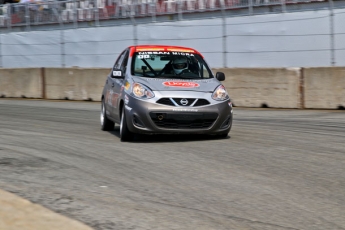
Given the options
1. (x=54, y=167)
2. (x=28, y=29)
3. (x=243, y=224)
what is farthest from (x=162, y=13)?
(x=243, y=224)

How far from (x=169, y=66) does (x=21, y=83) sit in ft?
44.3

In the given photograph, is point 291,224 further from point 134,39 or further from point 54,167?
point 134,39

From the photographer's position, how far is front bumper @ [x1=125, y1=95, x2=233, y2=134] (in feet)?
32.6

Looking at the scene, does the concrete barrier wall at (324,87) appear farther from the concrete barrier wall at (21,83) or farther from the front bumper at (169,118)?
the concrete barrier wall at (21,83)

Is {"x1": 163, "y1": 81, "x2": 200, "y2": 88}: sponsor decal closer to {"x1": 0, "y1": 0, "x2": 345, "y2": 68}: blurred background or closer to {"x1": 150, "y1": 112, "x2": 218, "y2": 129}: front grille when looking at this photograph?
{"x1": 150, "y1": 112, "x2": 218, "y2": 129}: front grille

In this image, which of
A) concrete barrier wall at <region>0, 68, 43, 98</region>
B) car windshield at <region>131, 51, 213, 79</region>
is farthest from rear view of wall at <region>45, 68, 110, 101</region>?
car windshield at <region>131, 51, 213, 79</region>

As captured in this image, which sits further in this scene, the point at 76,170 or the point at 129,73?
the point at 129,73

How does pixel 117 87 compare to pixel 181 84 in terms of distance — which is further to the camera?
pixel 117 87

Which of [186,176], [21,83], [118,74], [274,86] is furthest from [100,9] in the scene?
[186,176]

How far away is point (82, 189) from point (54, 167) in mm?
1451

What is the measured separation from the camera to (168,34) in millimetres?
23797

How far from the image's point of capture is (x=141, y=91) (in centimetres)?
1016

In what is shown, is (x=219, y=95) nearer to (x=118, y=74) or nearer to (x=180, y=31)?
(x=118, y=74)

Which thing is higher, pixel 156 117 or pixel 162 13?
pixel 162 13
